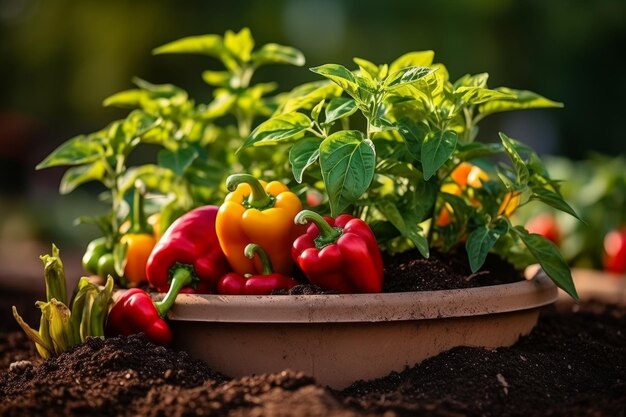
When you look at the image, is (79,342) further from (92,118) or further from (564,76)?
(92,118)

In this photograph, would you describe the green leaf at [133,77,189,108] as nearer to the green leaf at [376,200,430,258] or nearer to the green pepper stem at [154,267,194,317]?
the green pepper stem at [154,267,194,317]

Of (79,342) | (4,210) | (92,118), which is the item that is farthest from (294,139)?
(92,118)

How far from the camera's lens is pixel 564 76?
16.5 meters

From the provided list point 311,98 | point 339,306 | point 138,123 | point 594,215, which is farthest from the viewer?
point 594,215

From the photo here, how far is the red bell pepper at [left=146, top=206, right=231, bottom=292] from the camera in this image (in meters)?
2.92

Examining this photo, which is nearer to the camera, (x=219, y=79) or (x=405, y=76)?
(x=405, y=76)

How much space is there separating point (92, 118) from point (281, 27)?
459 centimetres

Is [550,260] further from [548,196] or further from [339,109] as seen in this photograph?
[339,109]

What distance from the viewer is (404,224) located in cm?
288

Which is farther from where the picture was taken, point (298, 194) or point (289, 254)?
point (298, 194)

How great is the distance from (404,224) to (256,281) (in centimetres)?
48

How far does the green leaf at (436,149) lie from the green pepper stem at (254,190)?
19.5 inches

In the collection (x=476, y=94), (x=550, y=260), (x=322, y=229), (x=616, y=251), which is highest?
(x=476, y=94)

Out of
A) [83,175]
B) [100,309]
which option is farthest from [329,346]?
[83,175]
